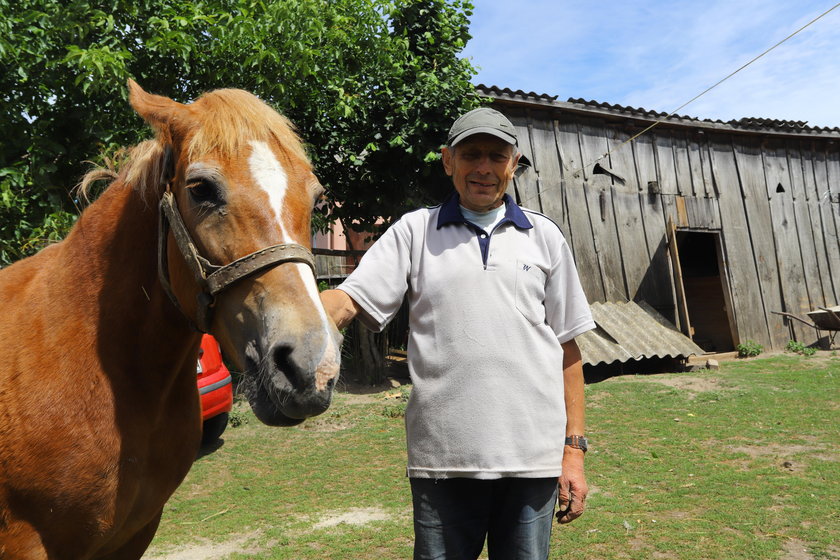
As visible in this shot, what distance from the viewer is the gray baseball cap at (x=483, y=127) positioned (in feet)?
6.14

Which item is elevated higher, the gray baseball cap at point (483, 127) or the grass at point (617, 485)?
the gray baseball cap at point (483, 127)

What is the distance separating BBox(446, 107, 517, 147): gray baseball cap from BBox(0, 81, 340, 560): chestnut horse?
496 millimetres

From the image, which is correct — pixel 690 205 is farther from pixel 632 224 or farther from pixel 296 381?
pixel 296 381

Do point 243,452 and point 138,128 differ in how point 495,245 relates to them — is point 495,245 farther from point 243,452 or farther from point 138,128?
point 138,128

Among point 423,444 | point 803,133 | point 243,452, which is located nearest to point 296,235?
point 423,444

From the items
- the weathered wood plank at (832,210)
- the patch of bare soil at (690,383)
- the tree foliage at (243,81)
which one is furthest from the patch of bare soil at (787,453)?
the weathered wood plank at (832,210)

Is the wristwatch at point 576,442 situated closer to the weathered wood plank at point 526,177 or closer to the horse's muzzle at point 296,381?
the horse's muzzle at point 296,381

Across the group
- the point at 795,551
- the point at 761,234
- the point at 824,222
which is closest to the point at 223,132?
the point at 795,551

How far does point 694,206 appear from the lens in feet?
38.1

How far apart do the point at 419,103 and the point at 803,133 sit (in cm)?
945

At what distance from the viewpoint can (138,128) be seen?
5.85m

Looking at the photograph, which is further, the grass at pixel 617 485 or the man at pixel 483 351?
the grass at pixel 617 485

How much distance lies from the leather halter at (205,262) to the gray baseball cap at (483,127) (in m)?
0.65

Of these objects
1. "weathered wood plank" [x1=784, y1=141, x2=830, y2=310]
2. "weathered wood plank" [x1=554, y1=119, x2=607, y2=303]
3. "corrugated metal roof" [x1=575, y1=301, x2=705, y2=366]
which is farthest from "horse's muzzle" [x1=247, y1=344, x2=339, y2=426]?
"weathered wood plank" [x1=784, y1=141, x2=830, y2=310]
